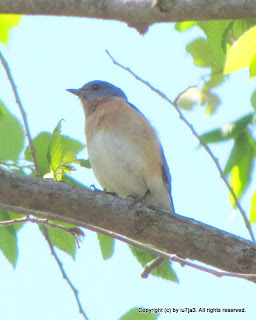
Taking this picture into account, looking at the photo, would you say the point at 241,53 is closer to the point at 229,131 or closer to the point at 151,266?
the point at 151,266

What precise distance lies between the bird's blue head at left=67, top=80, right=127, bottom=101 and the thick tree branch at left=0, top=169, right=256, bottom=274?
3.58m

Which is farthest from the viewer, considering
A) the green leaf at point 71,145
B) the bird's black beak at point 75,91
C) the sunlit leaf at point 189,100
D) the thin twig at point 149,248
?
the bird's black beak at point 75,91

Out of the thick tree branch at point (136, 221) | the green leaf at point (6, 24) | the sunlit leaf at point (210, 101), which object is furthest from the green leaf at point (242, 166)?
the green leaf at point (6, 24)

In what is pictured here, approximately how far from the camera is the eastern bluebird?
5879mm

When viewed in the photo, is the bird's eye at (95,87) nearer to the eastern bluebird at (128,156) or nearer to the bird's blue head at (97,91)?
the bird's blue head at (97,91)

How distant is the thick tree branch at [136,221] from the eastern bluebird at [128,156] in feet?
6.30

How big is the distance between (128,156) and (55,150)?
2240mm

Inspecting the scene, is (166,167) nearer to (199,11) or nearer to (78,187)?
(78,187)

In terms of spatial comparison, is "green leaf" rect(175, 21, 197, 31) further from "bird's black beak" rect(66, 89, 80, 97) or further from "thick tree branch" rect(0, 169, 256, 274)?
"bird's black beak" rect(66, 89, 80, 97)

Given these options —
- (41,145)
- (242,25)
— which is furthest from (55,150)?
(242,25)

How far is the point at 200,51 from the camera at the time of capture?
485cm

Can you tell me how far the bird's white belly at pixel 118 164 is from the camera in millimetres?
5867

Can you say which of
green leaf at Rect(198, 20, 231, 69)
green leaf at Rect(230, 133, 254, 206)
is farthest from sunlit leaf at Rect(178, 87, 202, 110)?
green leaf at Rect(198, 20, 231, 69)

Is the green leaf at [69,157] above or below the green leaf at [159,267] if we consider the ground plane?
above
